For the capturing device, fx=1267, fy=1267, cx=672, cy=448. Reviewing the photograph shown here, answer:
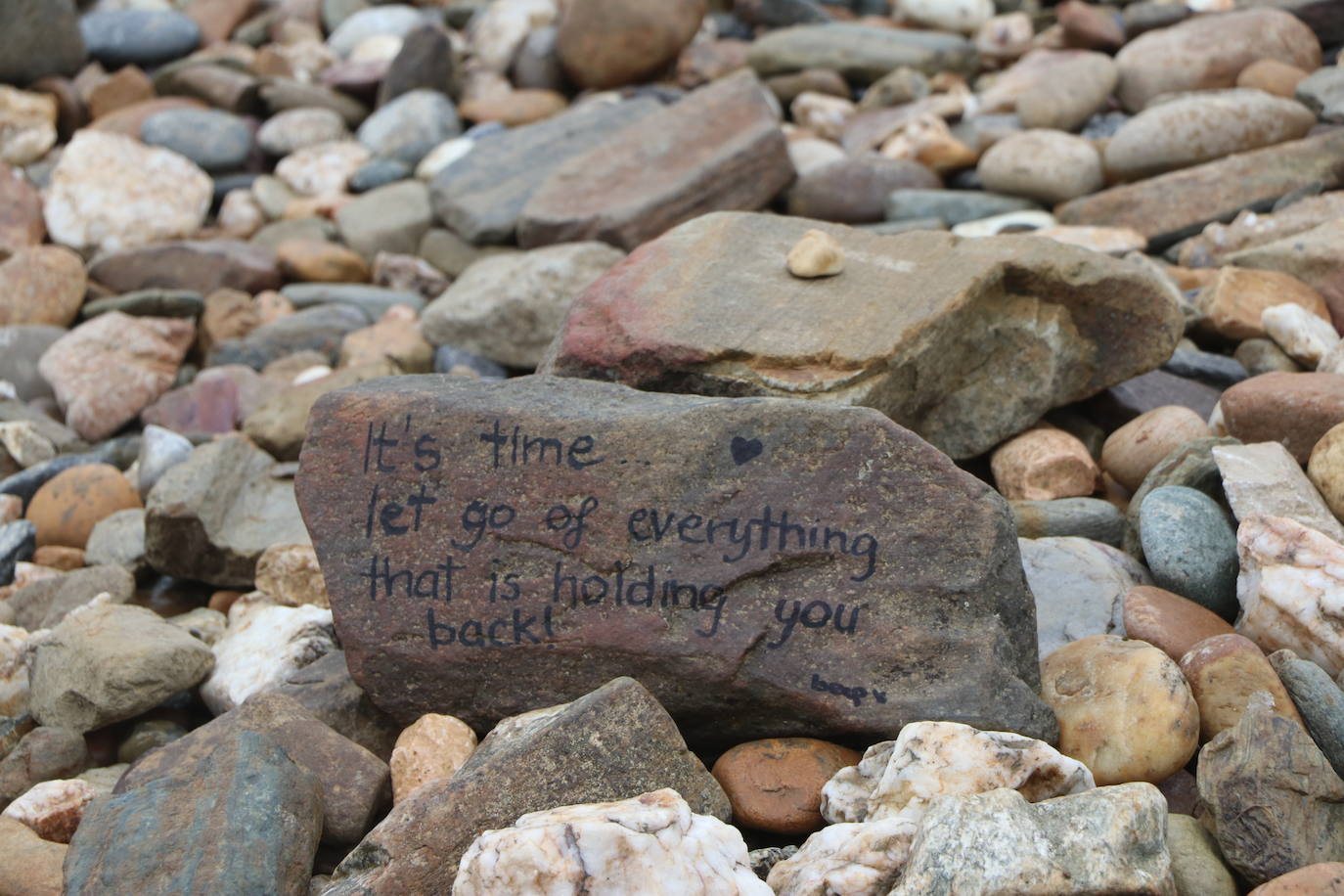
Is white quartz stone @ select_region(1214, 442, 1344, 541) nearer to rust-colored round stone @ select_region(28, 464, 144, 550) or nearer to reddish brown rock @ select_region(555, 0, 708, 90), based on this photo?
rust-colored round stone @ select_region(28, 464, 144, 550)

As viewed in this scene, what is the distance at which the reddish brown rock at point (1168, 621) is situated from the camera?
2785 mm

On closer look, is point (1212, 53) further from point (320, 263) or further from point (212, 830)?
point (212, 830)

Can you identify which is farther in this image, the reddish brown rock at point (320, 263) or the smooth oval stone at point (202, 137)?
the smooth oval stone at point (202, 137)

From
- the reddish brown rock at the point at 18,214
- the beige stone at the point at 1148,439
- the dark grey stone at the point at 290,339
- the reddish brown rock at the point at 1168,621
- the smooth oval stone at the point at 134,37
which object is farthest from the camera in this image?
the smooth oval stone at the point at 134,37

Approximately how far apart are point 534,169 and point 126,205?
2204 mm

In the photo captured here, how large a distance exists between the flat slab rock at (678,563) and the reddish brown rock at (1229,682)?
1.06 ft

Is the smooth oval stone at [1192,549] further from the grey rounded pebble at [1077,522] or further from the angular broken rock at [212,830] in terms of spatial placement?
the angular broken rock at [212,830]

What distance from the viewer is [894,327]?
3.38 m

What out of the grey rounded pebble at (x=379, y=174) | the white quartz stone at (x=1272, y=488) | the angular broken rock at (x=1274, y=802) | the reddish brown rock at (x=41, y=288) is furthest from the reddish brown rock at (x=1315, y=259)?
the reddish brown rock at (x=41, y=288)

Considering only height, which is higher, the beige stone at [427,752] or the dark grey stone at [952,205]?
the beige stone at [427,752]

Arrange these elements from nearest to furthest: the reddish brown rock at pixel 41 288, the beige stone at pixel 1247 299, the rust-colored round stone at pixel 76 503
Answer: the beige stone at pixel 1247 299 → the rust-colored round stone at pixel 76 503 → the reddish brown rock at pixel 41 288

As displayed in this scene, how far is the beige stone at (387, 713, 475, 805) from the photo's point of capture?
2.63 m

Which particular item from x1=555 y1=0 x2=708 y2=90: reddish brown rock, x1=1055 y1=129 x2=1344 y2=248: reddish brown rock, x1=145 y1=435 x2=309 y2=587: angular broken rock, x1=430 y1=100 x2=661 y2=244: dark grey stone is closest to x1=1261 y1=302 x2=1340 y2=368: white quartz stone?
x1=1055 y1=129 x2=1344 y2=248: reddish brown rock

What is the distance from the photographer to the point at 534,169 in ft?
21.7
